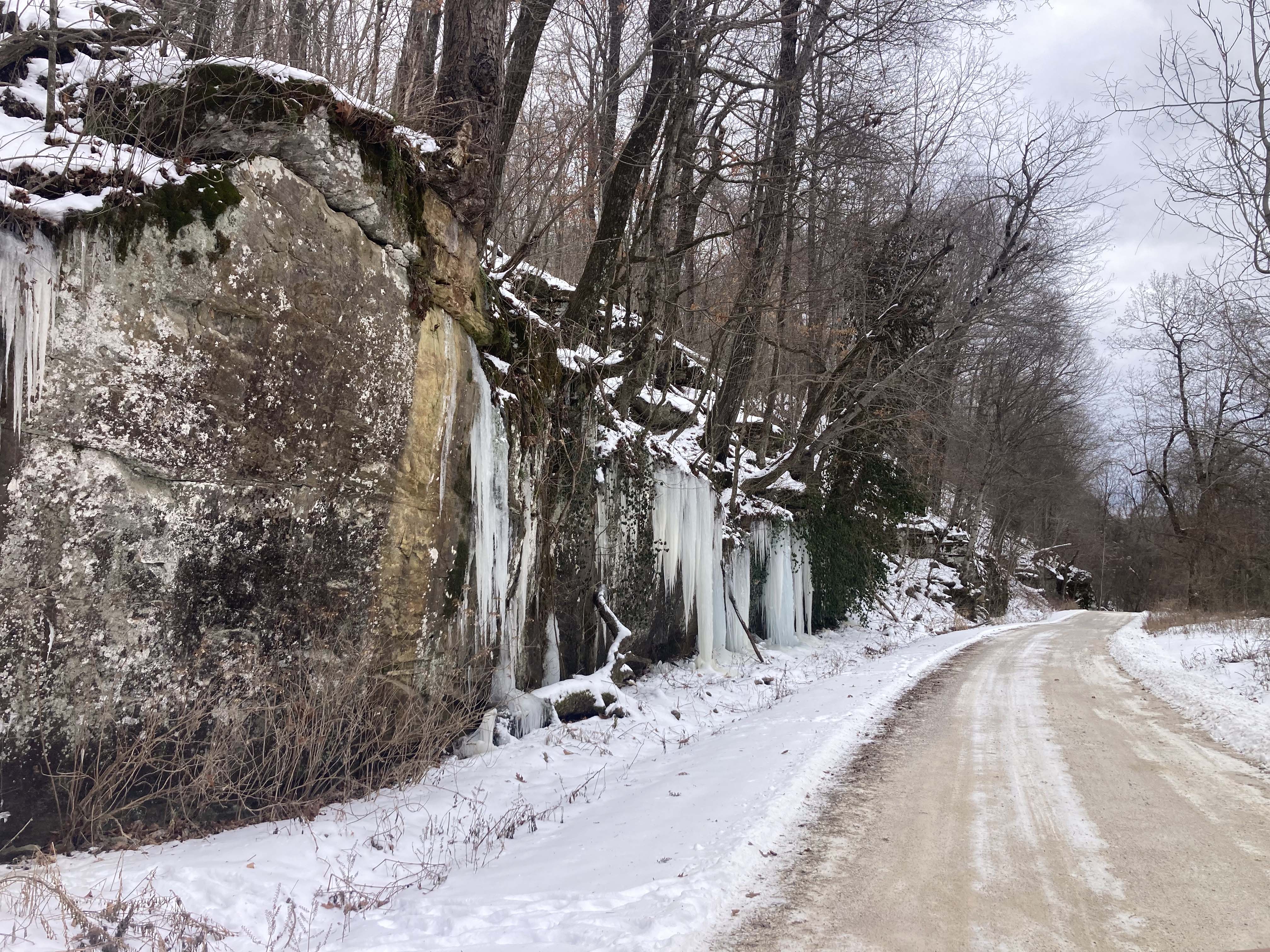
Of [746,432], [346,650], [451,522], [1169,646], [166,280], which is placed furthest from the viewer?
[746,432]

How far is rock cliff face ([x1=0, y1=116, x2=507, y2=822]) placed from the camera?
407cm

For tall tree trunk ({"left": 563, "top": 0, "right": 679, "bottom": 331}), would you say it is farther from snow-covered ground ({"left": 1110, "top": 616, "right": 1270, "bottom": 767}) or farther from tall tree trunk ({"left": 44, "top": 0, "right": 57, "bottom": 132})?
snow-covered ground ({"left": 1110, "top": 616, "right": 1270, "bottom": 767})

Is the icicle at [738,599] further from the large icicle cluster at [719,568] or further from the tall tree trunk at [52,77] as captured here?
the tall tree trunk at [52,77]

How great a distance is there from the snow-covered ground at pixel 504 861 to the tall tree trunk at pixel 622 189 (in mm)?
4526

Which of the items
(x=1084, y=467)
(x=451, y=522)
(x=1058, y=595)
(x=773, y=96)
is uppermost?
(x=773, y=96)

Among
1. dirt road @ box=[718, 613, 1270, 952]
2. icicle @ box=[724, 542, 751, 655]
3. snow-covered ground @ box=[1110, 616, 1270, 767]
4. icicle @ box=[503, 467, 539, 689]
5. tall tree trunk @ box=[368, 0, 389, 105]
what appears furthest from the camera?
icicle @ box=[724, 542, 751, 655]

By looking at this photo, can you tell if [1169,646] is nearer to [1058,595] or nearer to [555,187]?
[555,187]

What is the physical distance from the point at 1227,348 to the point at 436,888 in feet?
63.9

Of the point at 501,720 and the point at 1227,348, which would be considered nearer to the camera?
the point at 501,720

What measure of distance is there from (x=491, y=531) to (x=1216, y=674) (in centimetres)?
856

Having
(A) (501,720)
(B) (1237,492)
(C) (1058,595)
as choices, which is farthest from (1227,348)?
(C) (1058,595)

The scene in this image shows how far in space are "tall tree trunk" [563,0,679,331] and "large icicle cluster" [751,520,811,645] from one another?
5.37m

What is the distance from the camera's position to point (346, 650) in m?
5.26

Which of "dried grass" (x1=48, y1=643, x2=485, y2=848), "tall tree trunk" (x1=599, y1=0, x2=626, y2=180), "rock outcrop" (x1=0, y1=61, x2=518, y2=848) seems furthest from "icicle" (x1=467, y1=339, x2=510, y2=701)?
"tall tree trunk" (x1=599, y1=0, x2=626, y2=180)
